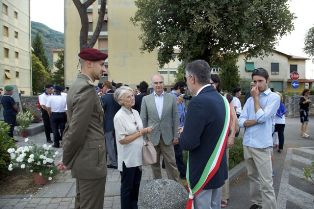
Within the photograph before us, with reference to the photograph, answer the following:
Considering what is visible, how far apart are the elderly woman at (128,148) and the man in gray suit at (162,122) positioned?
1438 mm

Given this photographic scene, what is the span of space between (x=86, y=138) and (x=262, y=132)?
2.57 m

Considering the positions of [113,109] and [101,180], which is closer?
[101,180]

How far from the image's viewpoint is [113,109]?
332 inches

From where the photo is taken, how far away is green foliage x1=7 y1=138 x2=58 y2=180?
662 cm

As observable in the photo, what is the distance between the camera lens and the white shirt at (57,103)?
1089 cm

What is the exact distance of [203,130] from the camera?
325 centimetres

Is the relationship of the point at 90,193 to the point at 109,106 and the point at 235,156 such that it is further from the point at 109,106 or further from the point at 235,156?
the point at 235,156

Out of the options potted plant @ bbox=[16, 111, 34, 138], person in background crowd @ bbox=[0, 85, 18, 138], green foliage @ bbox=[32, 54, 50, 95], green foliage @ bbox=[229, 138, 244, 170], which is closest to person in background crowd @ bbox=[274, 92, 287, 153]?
green foliage @ bbox=[229, 138, 244, 170]

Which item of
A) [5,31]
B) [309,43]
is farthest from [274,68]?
[5,31]

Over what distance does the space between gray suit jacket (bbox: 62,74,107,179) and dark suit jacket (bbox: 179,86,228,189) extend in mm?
834

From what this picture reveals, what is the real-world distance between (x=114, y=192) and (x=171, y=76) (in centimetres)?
7692

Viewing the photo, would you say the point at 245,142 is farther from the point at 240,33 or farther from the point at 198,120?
the point at 240,33

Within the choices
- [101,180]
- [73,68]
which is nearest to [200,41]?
[101,180]

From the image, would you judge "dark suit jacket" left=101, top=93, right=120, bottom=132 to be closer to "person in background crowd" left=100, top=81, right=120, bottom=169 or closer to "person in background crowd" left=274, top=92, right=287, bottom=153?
"person in background crowd" left=100, top=81, right=120, bottom=169
